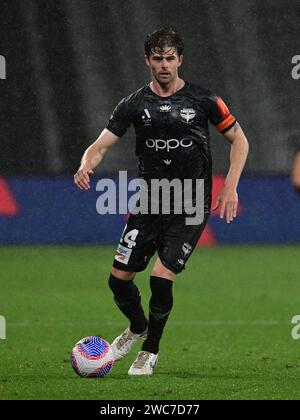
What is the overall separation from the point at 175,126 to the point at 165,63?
429mm

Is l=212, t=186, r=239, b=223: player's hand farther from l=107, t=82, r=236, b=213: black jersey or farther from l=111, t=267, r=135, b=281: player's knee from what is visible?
l=111, t=267, r=135, b=281: player's knee

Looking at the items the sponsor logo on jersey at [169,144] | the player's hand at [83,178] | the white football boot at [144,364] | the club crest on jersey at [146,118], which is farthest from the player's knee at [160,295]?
the club crest on jersey at [146,118]

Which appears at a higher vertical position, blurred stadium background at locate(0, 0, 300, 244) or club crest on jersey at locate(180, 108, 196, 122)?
club crest on jersey at locate(180, 108, 196, 122)

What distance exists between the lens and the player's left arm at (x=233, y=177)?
7.24m

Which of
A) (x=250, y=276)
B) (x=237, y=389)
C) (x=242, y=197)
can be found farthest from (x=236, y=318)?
(x=242, y=197)

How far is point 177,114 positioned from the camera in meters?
A: 7.46

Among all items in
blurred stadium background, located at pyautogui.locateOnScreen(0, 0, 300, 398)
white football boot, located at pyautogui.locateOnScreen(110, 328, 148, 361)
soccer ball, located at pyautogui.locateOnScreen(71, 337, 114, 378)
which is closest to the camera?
soccer ball, located at pyautogui.locateOnScreen(71, 337, 114, 378)

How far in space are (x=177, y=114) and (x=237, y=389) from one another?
187 centimetres

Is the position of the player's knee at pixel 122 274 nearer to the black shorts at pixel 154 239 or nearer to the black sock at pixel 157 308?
the black shorts at pixel 154 239

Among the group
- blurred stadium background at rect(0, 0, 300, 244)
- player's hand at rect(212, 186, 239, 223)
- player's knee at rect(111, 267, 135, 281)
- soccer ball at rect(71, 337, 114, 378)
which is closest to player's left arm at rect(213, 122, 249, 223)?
player's hand at rect(212, 186, 239, 223)

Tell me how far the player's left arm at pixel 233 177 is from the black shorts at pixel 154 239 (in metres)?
0.27

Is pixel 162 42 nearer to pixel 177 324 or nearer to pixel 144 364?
pixel 144 364

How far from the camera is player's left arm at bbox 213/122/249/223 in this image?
7242mm

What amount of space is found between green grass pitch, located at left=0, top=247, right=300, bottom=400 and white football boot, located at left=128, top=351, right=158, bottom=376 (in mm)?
81
